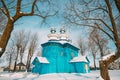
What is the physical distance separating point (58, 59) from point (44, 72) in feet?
16.5

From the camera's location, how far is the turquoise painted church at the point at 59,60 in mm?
37312

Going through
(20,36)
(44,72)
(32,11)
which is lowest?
(44,72)

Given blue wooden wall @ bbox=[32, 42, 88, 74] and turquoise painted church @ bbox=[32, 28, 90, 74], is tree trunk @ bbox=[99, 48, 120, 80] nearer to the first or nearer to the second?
turquoise painted church @ bbox=[32, 28, 90, 74]

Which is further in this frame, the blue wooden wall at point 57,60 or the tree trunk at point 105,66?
the blue wooden wall at point 57,60

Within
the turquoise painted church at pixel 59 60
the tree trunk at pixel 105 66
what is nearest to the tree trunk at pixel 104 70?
the tree trunk at pixel 105 66

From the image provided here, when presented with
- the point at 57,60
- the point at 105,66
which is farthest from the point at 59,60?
the point at 105,66

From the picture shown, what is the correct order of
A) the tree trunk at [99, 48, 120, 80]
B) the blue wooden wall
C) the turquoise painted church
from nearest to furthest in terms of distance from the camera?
the tree trunk at [99, 48, 120, 80], the turquoise painted church, the blue wooden wall

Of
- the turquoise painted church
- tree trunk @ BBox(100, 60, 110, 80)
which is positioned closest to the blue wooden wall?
the turquoise painted church

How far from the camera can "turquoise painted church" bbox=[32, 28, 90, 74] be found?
37312mm

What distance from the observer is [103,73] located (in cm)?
1096

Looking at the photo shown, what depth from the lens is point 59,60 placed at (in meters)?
39.3

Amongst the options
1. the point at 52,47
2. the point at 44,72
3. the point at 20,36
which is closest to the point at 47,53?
the point at 52,47

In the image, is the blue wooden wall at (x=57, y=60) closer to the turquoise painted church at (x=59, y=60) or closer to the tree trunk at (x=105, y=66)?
the turquoise painted church at (x=59, y=60)

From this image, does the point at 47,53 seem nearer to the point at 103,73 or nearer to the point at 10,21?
the point at 103,73
